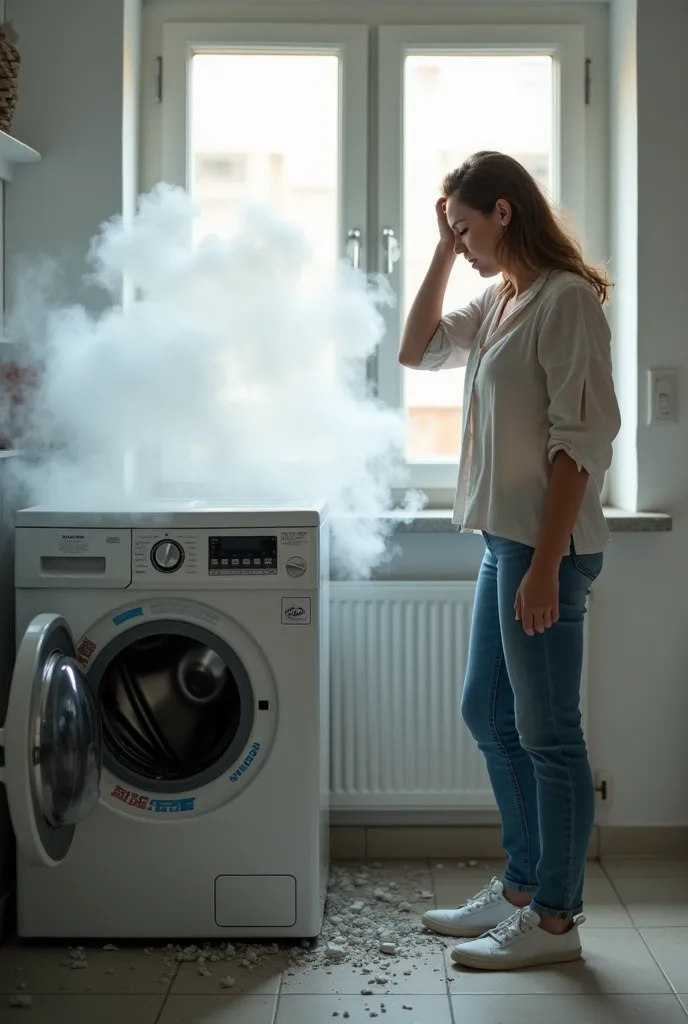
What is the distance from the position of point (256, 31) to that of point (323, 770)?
1753mm

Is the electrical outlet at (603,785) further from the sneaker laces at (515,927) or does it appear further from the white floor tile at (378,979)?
Result: the white floor tile at (378,979)

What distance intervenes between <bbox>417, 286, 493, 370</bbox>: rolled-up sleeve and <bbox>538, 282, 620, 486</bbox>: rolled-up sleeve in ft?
1.05

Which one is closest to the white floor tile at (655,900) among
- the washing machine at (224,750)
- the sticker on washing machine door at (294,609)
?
the washing machine at (224,750)

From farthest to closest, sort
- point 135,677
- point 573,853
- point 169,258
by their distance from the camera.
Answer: point 169,258
point 135,677
point 573,853

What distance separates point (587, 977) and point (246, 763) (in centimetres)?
73

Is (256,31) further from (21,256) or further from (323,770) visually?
(323,770)

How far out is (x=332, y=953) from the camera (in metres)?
2.03

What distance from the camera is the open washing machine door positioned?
5.20 ft

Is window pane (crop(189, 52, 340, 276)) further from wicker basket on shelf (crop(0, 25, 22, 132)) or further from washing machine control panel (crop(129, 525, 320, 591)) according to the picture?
washing machine control panel (crop(129, 525, 320, 591))

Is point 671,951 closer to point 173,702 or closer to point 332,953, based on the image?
point 332,953

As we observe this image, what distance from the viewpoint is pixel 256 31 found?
2.66 meters

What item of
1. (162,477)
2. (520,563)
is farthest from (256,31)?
(520,563)

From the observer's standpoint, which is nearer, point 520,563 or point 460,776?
point 520,563

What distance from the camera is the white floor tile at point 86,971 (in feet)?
6.35
